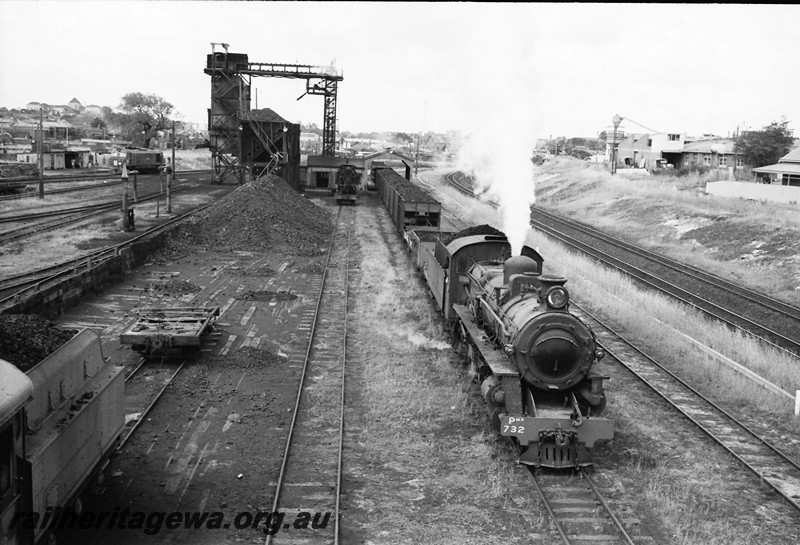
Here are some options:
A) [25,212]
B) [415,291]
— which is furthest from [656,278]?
[25,212]

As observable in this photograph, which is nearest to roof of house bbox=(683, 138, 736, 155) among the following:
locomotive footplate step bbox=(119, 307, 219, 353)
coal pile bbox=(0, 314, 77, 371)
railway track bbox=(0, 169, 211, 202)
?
railway track bbox=(0, 169, 211, 202)

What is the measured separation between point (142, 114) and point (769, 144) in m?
92.7

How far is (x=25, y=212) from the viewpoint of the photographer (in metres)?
37.5

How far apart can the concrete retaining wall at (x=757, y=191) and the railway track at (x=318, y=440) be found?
1353 inches

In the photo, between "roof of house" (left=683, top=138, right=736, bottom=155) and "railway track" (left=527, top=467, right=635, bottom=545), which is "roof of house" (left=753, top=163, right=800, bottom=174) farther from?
"railway track" (left=527, top=467, right=635, bottom=545)

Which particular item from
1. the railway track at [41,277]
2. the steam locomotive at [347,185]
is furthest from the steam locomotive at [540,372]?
the steam locomotive at [347,185]

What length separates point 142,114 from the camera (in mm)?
112688

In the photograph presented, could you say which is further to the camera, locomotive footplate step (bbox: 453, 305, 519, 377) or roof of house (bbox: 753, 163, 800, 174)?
roof of house (bbox: 753, 163, 800, 174)

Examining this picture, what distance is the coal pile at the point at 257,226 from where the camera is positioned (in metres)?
30.6

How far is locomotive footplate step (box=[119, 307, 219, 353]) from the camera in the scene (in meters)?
15.1

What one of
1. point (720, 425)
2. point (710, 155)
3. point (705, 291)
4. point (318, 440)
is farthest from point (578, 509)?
point (710, 155)

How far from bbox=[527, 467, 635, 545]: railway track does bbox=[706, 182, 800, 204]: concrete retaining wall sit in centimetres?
3816

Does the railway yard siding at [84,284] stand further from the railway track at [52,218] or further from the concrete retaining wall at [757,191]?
the concrete retaining wall at [757,191]

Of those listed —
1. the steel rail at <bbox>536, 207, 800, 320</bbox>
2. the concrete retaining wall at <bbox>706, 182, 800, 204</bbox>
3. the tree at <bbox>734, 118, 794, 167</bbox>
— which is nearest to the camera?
the steel rail at <bbox>536, 207, 800, 320</bbox>
